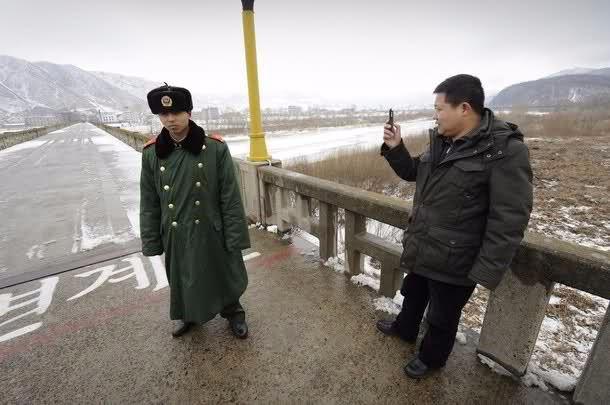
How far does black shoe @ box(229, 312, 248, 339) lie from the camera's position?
2.51 m

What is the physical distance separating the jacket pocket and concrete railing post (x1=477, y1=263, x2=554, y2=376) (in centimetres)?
41

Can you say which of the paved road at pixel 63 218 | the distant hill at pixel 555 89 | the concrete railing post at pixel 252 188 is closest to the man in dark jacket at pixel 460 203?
the concrete railing post at pixel 252 188

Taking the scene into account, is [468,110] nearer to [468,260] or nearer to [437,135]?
[437,135]

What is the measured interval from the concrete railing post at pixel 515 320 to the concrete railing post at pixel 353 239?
4.37 ft

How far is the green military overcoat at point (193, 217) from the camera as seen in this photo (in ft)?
7.20

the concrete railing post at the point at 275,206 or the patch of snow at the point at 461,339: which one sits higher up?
the concrete railing post at the point at 275,206

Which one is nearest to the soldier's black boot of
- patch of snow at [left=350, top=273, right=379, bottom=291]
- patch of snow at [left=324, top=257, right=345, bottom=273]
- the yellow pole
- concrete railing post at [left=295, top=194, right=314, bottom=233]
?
patch of snow at [left=350, top=273, right=379, bottom=291]

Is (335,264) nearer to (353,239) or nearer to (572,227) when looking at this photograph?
(353,239)

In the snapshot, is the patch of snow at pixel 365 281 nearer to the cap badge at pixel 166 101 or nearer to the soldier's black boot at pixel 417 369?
the soldier's black boot at pixel 417 369

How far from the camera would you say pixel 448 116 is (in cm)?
165

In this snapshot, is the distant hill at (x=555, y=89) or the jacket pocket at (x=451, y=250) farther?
the distant hill at (x=555, y=89)

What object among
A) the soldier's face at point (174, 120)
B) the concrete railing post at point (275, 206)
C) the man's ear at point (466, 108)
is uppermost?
the man's ear at point (466, 108)

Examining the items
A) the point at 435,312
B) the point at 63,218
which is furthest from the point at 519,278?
the point at 63,218

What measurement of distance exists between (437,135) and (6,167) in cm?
1675
